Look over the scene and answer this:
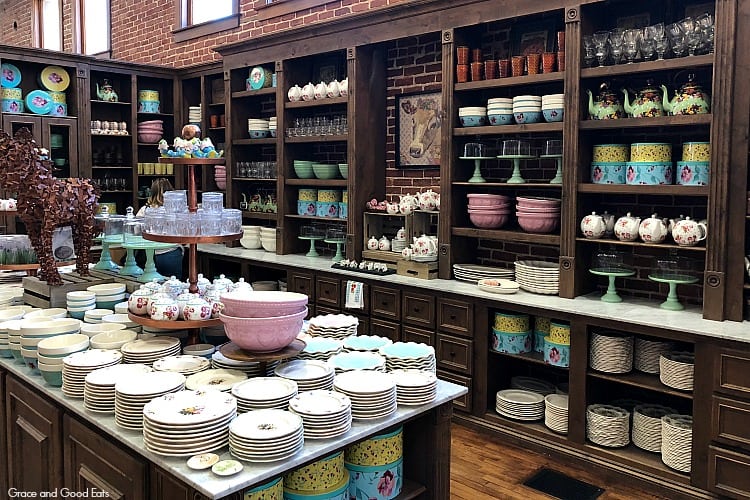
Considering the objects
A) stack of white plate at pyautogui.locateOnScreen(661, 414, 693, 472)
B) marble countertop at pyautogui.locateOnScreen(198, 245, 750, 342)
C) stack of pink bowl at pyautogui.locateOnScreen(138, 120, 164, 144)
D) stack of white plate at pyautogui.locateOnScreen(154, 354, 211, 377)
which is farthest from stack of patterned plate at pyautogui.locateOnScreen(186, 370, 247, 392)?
stack of pink bowl at pyautogui.locateOnScreen(138, 120, 164, 144)

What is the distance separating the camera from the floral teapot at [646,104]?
3535mm

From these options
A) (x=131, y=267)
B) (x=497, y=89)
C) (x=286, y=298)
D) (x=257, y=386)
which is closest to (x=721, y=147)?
(x=497, y=89)

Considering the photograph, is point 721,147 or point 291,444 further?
point 721,147

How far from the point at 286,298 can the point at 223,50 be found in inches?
180

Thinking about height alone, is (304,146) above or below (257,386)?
above

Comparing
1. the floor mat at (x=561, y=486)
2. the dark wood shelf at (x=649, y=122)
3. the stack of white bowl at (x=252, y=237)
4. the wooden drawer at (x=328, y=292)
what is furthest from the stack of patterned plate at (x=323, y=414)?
the stack of white bowl at (x=252, y=237)

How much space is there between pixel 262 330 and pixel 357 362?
414mm

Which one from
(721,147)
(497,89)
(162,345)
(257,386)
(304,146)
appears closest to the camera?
(257,386)

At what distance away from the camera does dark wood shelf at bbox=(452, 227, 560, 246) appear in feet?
13.0

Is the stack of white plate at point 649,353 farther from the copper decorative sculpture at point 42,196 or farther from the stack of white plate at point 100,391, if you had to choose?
the copper decorative sculpture at point 42,196

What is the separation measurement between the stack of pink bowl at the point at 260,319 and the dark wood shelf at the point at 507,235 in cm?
217

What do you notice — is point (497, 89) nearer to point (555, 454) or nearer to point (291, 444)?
point (555, 454)

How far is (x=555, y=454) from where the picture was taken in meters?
3.71

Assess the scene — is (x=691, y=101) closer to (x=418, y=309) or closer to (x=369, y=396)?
(x=418, y=309)
